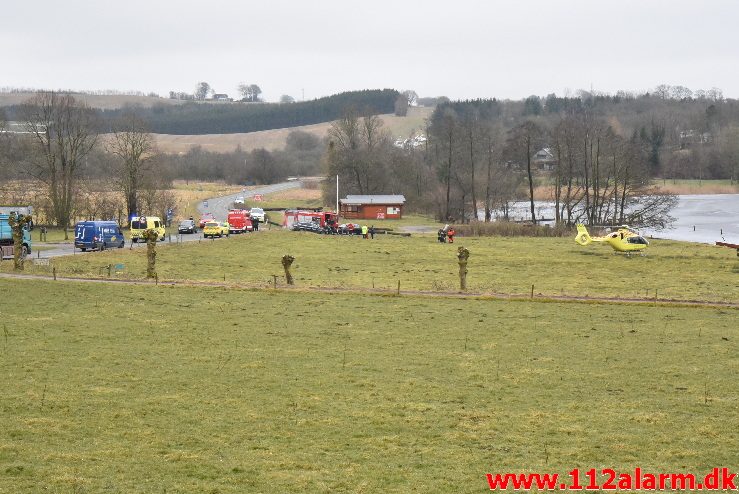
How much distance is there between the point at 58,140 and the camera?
8156 centimetres

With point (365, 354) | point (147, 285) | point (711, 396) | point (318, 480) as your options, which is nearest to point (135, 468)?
point (318, 480)

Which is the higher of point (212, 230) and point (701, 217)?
point (212, 230)

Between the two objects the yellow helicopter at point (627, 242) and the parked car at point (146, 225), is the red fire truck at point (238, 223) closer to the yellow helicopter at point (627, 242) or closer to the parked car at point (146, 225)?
the parked car at point (146, 225)

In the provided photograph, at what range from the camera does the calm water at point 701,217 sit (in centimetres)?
8288

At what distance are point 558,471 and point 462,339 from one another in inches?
469

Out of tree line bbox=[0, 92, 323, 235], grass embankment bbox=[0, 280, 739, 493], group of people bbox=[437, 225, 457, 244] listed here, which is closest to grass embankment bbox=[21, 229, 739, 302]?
group of people bbox=[437, 225, 457, 244]

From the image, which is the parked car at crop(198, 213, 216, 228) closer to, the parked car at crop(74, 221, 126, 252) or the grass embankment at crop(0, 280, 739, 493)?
the parked car at crop(74, 221, 126, 252)

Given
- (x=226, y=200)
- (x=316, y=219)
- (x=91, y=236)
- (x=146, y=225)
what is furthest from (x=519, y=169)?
(x=91, y=236)

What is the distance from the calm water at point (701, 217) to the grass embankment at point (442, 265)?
16.8 m

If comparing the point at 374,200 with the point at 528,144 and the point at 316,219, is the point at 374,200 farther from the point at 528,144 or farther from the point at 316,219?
the point at 316,219

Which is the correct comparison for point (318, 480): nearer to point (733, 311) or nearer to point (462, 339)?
point (462, 339)

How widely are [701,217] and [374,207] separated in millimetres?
40080

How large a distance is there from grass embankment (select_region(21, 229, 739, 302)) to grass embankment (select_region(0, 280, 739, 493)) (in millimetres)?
10045

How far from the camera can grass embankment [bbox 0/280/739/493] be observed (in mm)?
13945
